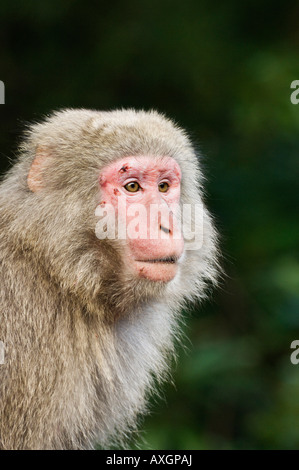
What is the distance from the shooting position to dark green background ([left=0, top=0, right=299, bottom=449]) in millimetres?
8344

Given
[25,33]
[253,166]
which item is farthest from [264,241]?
[25,33]

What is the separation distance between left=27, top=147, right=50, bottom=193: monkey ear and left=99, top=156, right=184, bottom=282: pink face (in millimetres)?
385

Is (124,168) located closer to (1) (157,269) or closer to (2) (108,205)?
(2) (108,205)

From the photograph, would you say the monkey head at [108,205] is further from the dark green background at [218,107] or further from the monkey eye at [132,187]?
the dark green background at [218,107]

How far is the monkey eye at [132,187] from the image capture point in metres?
4.58

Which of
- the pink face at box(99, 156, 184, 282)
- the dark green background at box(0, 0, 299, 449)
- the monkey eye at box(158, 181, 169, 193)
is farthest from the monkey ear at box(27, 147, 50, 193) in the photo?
the dark green background at box(0, 0, 299, 449)

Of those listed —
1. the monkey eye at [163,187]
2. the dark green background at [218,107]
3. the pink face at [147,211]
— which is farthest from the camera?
the dark green background at [218,107]

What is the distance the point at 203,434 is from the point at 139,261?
431 centimetres

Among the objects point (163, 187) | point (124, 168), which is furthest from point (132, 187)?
A: point (163, 187)

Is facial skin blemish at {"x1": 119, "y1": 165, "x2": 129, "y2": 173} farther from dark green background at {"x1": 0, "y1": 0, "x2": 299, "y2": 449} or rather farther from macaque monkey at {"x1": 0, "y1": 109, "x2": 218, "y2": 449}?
→ dark green background at {"x1": 0, "y1": 0, "x2": 299, "y2": 449}

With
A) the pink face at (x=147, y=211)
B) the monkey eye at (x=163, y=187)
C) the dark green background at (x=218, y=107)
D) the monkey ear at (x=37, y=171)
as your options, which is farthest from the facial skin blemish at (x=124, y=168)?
the dark green background at (x=218, y=107)

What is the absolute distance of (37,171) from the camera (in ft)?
15.4

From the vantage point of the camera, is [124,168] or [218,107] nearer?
[124,168]

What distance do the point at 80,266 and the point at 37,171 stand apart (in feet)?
2.18
